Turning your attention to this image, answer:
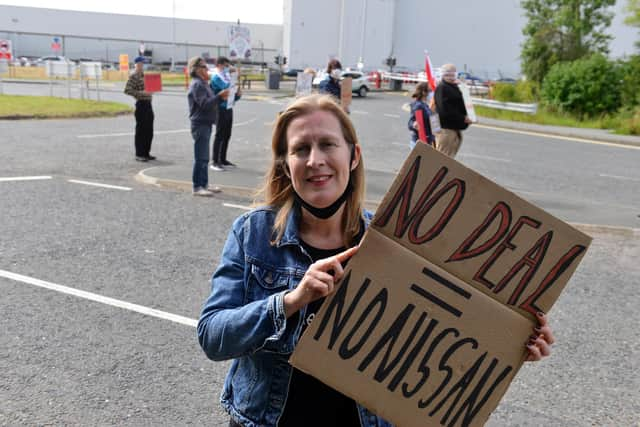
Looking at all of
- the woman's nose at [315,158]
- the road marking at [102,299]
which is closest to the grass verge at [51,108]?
the road marking at [102,299]

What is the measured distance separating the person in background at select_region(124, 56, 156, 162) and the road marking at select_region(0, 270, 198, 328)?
681 centimetres

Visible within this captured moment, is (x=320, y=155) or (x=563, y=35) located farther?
(x=563, y=35)

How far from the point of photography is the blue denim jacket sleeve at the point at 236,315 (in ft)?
5.79

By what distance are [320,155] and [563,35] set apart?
3524 cm

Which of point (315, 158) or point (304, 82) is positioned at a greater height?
point (315, 158)

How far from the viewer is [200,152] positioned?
9008 mm

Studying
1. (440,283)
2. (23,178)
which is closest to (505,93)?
(23,178)

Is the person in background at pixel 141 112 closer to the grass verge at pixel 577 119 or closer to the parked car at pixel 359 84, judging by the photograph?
the grass verge at pixel 577 119

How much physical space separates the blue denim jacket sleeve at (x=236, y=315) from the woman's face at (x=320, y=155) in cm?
24

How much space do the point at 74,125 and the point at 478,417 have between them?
58.2ft

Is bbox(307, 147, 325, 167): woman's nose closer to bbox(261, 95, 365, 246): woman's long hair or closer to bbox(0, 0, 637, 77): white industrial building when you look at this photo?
bbox(261, 95, 365, 246): woman's long hair

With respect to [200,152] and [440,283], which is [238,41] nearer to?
[200,152]

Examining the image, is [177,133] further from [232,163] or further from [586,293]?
[586,293]

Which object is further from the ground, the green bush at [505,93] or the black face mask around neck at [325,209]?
the black face mask around neck at [325,209]
